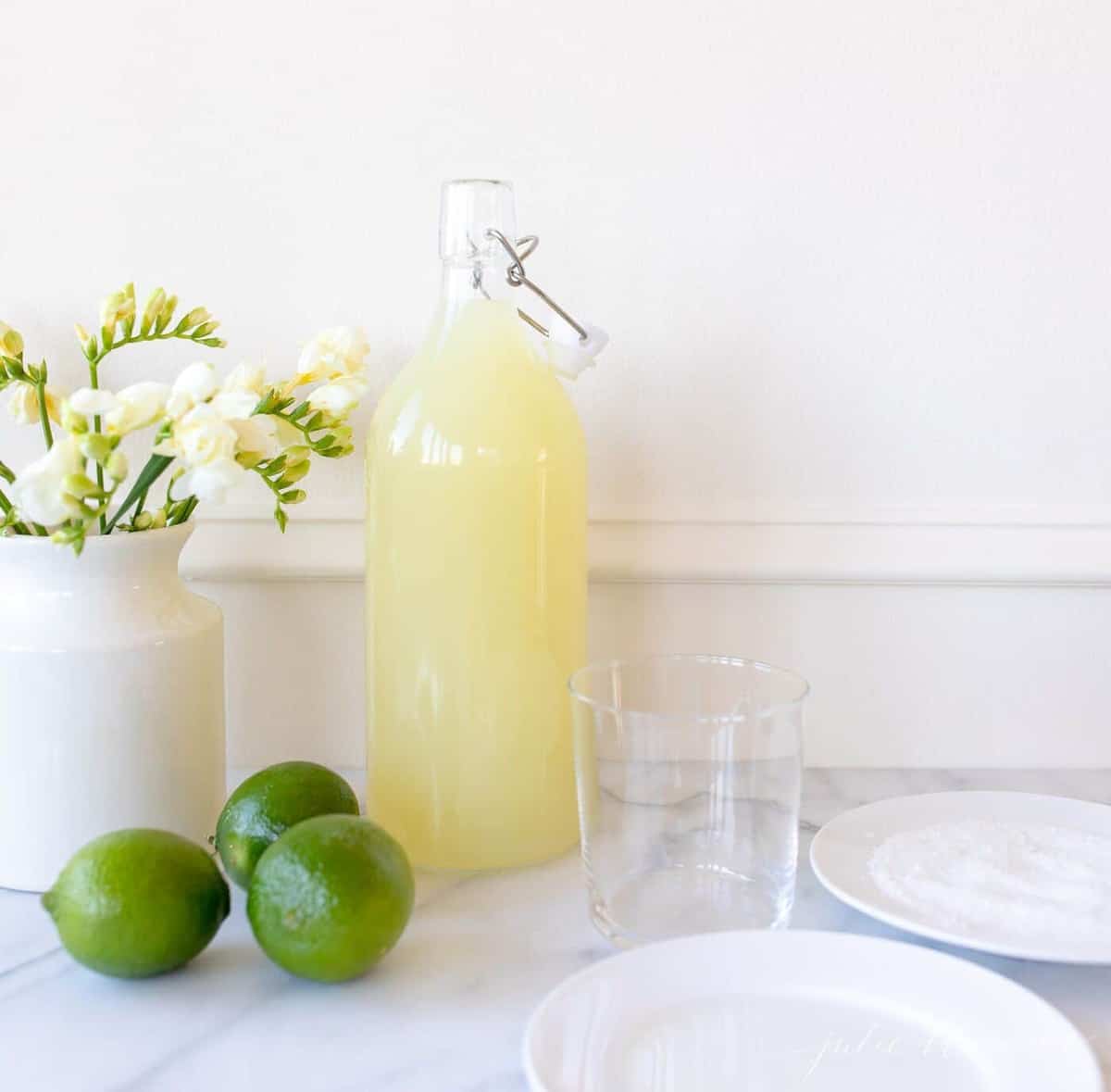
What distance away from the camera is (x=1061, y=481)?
917mm

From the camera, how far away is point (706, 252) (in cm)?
89

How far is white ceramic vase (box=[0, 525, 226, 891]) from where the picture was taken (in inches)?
27.7

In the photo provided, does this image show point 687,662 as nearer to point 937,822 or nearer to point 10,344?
point 937,822

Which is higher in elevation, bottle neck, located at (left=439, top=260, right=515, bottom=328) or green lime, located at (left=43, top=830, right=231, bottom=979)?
bottle neck, located at (left=439, top=260, right=515, bottom=328)

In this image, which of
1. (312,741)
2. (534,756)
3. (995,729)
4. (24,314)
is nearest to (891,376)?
(995,729)

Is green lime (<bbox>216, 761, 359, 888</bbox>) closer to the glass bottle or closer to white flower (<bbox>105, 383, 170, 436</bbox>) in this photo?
the glass bottle

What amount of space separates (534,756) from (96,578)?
270 millimetres

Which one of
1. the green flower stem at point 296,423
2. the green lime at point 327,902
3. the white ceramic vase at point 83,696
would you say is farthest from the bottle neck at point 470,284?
the green lime at point 327,902

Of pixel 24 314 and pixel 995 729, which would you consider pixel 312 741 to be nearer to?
pixel 24 314

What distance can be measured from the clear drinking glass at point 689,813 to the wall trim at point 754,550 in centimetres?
22

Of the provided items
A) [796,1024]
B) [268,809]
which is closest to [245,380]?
[268,809]

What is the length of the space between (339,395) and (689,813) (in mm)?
321

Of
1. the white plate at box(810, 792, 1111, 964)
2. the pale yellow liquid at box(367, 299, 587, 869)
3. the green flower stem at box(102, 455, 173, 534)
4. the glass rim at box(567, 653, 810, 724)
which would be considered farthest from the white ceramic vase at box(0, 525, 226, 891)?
the white plate at box(810, 792, 1111, 964)

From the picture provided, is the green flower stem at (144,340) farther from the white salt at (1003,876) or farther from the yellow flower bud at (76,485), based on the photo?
the white salt at (1003,876)
